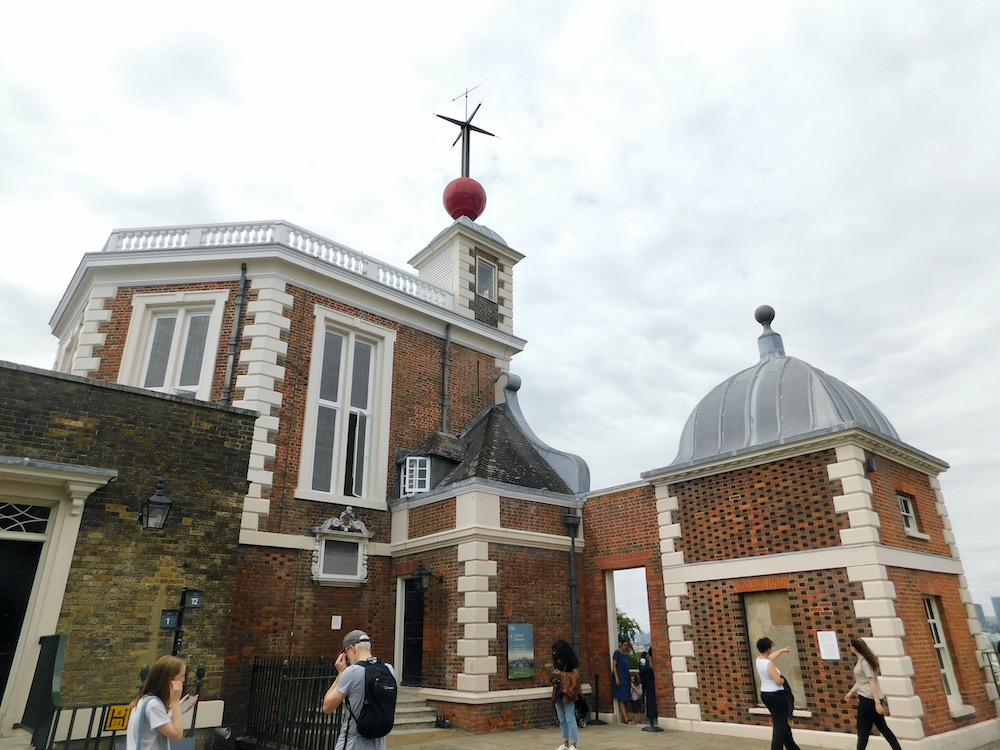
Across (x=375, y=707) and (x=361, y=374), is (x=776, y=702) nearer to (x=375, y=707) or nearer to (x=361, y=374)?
(x=375, y=707)

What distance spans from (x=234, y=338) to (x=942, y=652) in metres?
15.2

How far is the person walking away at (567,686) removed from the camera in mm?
9008

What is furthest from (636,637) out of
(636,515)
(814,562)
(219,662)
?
(219,662)

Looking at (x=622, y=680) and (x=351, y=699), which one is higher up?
(x=351, y=699)

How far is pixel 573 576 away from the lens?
560 inches

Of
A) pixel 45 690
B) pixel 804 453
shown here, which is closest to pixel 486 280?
pixel 804 453

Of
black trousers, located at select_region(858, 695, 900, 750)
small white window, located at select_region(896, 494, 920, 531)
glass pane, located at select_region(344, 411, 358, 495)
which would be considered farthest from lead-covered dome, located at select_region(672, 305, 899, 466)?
glass pane, located at select_region(344, 411, 358, 495)

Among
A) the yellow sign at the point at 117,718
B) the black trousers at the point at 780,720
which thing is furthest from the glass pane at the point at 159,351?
the black trousers at the point at 780,720

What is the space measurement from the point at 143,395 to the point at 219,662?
410cm

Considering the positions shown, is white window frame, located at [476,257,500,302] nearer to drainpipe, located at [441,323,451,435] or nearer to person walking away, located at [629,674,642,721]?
drainpipe, located at [441,323,451,435]

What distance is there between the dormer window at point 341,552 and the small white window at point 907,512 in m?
10.7

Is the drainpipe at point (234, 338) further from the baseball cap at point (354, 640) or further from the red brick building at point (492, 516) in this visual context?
the baseball cap at point (354, 640)

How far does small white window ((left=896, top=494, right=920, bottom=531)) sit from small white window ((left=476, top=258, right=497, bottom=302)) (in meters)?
12.1

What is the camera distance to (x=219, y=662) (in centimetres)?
940
